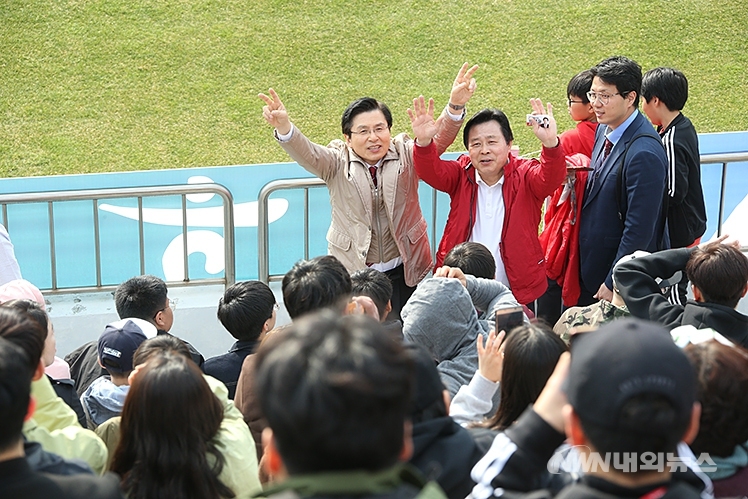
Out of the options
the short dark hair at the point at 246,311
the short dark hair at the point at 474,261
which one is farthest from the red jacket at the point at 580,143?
the short dark hair at the point at 246,311

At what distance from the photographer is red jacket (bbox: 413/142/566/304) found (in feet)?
15.7

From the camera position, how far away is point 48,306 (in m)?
5.84

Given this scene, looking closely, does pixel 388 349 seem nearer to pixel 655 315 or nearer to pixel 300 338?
pixel 300 338

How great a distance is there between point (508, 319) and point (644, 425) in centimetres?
147

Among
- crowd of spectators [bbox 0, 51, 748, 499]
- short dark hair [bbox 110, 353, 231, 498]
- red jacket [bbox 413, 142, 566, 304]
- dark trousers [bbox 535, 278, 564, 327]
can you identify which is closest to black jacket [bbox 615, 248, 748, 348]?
crowd of spectators [bbox 0, 51, 748, 499]

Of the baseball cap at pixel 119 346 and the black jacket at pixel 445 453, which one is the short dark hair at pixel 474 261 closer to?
the baseball cap at pixel 119 346

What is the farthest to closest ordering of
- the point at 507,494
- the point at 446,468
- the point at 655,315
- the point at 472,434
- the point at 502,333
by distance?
the point at 655,315, the point at 502,333, the point at 472,434, the point at 446,468, the point at 507,494

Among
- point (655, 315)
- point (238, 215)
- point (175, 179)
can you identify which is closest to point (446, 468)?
point (655, 315)

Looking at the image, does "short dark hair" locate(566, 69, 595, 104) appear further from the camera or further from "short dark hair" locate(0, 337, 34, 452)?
"short dark hair" locate(0, 337, 34, 452)

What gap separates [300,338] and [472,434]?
107 cm

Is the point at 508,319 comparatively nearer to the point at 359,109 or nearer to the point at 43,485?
the point at 43,485

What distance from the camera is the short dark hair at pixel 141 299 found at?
13.4ft

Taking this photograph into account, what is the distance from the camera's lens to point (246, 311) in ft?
12.4

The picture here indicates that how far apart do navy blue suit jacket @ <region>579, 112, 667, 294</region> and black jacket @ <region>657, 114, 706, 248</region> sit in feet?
0.38
